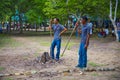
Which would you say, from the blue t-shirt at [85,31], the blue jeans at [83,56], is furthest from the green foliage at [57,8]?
the blue jeans at [83,56]

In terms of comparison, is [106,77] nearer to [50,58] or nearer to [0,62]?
[50,58]

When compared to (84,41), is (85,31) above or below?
above

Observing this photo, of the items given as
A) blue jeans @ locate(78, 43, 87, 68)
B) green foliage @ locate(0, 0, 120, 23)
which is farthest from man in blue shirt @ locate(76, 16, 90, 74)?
green foliage @ locate(0, 0, 120, 23)

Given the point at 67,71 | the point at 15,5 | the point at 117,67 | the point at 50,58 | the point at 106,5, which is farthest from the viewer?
the point at 15,5

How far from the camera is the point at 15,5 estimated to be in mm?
41219

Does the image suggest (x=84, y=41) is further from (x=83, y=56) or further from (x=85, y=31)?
(x=83, y=56)

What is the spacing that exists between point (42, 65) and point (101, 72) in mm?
2593

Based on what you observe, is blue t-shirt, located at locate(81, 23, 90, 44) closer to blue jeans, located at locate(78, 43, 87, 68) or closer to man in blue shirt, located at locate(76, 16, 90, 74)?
man in blue shirt, located at locate(76, 16, 90, 74)

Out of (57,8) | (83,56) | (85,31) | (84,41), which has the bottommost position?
(83,56)

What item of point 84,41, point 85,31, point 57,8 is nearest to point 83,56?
point 84,41

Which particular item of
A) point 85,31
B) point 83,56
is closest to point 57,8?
point 85,31

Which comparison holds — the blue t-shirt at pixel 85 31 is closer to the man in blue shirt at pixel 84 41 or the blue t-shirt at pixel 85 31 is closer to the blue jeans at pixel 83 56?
the man in blue shirt at pixel 84 41

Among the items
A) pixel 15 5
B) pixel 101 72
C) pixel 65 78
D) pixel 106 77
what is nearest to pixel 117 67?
pixel 101 72

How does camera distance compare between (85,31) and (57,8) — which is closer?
(85,31)
